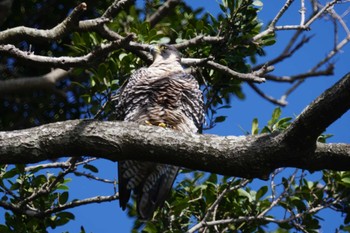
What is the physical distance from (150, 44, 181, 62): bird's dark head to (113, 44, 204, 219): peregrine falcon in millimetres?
148

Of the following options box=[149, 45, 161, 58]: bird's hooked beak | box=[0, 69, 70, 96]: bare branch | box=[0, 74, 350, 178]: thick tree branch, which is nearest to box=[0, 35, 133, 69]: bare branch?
box=[0, 74, 350, 178]: thick tree branch

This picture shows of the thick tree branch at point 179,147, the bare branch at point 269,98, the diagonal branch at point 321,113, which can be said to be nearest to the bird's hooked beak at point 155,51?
the bare branch at point 269,98

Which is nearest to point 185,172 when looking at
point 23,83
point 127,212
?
point 127,212

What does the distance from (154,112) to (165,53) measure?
0.85m

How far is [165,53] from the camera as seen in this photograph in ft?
19.5

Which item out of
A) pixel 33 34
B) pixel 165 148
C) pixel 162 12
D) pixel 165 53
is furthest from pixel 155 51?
pixel 165 148

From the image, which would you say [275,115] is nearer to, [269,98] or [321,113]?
[269,98]

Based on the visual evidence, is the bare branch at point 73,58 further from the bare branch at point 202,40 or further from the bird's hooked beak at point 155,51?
the bird's hooked beak at point 155,51

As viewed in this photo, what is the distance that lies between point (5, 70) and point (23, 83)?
2317 mm

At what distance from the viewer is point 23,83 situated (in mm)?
3047

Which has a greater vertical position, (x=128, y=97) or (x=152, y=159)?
(x=128, y=97)

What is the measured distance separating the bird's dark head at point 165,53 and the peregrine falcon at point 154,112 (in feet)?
0.48

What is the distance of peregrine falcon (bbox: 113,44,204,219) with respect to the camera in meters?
5.05

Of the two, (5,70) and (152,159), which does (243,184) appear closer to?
(152,159)
